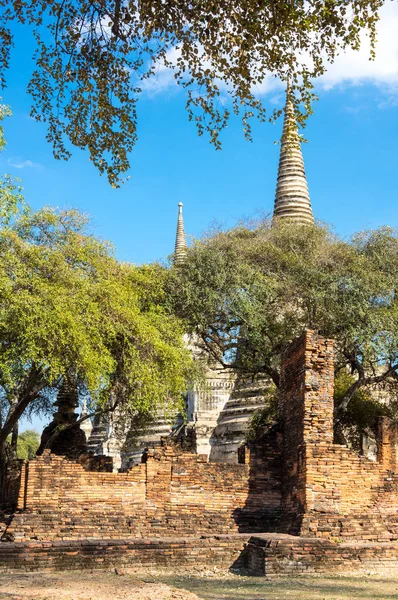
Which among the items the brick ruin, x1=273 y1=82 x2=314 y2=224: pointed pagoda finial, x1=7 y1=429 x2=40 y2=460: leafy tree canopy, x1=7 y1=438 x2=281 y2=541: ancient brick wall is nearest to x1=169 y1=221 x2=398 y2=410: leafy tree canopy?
the brick ruin

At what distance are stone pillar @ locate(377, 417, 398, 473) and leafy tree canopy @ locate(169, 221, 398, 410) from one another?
2.30m

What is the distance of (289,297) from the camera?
21.6 m

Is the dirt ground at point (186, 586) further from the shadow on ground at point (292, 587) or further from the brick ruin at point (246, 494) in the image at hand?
the brick ruin at point (246, 494)

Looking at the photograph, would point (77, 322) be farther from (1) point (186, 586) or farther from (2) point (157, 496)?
(1) point (186, 586)

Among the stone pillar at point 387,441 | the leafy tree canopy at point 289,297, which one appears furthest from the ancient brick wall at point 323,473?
the leafy tree canopy at point 289,297

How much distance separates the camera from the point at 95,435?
3697cm

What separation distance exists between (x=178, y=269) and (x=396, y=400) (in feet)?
26.3

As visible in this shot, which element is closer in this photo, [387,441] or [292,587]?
[292,587]

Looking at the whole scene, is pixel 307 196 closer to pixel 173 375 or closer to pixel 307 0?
pixel 173 375

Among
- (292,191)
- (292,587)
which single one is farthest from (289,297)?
(292,587)

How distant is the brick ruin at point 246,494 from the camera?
43.9ft

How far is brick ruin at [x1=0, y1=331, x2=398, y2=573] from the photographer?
1339cm

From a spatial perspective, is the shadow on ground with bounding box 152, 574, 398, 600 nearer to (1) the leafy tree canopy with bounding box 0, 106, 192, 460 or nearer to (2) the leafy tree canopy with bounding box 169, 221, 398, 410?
(1) the leafy tree canopy with bounding box 0, 106, 192, 460

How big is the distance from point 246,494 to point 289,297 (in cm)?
777
